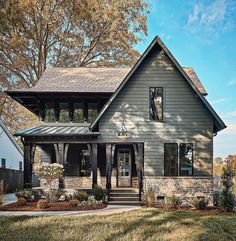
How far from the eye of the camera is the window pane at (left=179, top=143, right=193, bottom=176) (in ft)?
57.6

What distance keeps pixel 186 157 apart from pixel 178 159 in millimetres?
448

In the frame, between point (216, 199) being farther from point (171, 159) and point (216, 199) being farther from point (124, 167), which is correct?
point (124, 167)

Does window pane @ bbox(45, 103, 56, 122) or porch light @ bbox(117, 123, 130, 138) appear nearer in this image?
porch light @ bbox(117, 123, 130, 138)

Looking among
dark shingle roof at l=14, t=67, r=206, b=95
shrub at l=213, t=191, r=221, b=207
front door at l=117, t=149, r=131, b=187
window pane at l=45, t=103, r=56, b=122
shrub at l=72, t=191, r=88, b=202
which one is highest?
dark shingle roof at l=14, t=67, r=206, b=95

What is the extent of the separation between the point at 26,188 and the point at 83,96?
241 inches

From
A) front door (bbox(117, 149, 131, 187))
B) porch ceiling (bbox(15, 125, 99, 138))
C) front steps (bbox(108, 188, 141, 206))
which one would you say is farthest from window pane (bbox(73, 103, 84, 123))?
front steps (bbox(108, 188, 141, 206))

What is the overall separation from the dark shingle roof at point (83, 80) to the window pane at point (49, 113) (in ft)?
3.74

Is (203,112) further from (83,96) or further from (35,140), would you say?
(35,140)

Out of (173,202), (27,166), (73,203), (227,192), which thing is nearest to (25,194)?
(27,166)

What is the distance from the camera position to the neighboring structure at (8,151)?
26.0m

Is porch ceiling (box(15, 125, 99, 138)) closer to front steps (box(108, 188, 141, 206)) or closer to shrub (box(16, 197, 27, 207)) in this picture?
front steps (box(108, 188, 141, 206))

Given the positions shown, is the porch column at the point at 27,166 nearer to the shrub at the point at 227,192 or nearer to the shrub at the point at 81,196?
the shrub at the point at 81,196

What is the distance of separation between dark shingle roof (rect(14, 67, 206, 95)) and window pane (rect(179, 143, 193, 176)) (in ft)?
13.4

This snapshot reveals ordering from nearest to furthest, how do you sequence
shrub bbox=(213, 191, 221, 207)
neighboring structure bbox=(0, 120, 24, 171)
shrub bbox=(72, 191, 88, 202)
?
shrub bbox=(72, 191, 88, 202) < shrub bbox=(213, 191, 221, 207) < neighboring structure bbox=(0, 120, 24, 171)
